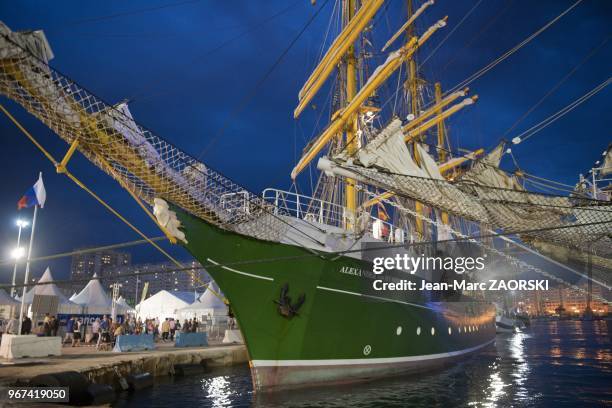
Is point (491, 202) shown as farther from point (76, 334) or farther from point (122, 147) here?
point (76, 334)

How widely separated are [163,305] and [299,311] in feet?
68.3

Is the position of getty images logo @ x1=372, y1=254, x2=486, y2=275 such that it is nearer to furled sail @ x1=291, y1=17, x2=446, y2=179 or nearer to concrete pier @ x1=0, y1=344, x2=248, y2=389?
furled sail @ x1=291, y1=17, x2=446, y2=179

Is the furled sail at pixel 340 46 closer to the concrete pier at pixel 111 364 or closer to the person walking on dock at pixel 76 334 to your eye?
the concrete pier at pixel 111 364

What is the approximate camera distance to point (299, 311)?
36.7 ft

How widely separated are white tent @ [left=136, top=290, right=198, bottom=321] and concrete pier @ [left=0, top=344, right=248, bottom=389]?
11907 mm

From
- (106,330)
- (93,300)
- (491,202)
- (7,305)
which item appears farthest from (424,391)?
(7,305)

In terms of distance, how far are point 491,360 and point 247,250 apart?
14566 millimetres

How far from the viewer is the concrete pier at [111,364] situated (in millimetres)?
9930

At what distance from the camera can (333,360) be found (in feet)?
38.5

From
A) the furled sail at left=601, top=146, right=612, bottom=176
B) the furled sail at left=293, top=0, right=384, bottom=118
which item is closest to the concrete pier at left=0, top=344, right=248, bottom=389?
the furled sail at left=293, top=0, right=384, bottom=118

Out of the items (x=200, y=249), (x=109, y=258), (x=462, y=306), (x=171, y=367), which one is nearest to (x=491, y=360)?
(x=462, y=306)

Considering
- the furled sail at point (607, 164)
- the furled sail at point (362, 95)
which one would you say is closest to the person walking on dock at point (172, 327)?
the furled sail at point (362, 95)

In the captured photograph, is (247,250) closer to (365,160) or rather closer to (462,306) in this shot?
(365,160)

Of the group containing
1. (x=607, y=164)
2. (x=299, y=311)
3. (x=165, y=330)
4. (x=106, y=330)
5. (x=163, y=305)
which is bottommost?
(x=165, y=330)
